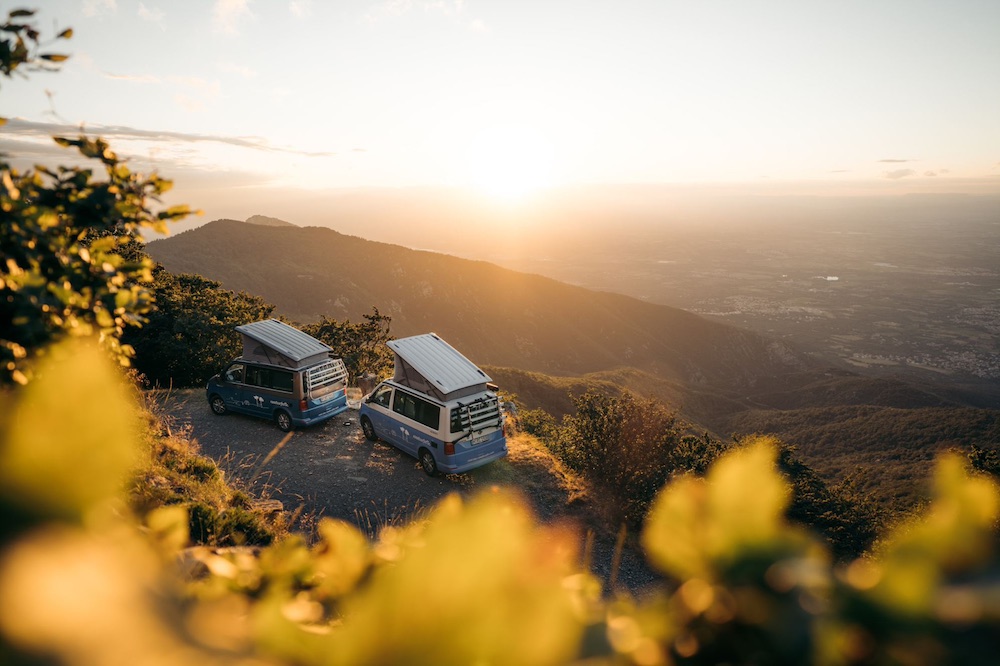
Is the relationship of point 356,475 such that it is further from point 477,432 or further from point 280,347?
point 280,347

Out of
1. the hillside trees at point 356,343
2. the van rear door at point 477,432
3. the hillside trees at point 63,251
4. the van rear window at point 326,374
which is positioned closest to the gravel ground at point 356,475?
the van rear door at point 477,432

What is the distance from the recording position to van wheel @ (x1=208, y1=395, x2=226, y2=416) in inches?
602

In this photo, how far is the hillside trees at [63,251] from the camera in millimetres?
2531

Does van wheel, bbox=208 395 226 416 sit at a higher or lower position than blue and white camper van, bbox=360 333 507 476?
lower

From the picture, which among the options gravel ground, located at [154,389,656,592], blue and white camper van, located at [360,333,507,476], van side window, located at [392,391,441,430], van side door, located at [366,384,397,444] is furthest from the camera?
van side door, located at [366,384,397,444]

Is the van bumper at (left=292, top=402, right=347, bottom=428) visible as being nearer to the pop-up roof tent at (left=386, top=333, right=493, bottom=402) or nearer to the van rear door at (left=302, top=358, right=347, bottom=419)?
the van rear door at (left=302, top=358, right=347, bottom=419)

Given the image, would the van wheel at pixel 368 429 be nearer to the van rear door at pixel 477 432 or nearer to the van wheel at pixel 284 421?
the van wheel at pixel 284 421

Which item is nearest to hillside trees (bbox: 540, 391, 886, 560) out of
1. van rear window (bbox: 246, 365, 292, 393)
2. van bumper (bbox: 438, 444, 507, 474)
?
van bumper (bbox: 438, 444, 507, 474)

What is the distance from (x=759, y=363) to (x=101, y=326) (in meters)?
119

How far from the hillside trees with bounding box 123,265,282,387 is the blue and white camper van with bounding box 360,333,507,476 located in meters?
8.94

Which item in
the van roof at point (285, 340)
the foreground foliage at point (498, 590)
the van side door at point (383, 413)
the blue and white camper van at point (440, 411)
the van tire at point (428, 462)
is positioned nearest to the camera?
the foreground foliage at point (498, 590)

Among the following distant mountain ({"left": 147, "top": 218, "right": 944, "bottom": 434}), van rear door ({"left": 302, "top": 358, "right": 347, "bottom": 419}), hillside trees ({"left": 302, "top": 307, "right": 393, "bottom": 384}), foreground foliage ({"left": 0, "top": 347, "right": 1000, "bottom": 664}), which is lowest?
distant mountain ({"left": 147, "top": 218, "right": 944, "bottom": 434})

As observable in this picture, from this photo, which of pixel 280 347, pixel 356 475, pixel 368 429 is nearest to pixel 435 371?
pixel 356 475

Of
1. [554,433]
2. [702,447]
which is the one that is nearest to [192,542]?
[554,433]
